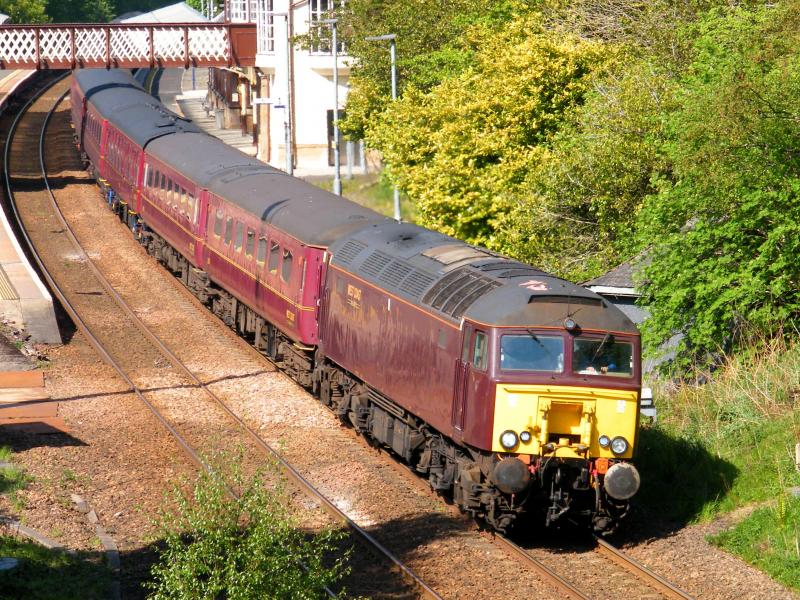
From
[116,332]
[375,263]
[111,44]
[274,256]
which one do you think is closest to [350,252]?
[375,263]

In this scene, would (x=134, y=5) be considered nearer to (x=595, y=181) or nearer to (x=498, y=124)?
(x=498, y=124)

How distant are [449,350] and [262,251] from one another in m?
8.64

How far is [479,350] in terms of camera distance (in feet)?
46.4

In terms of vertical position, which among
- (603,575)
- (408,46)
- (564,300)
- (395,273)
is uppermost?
(408,46)

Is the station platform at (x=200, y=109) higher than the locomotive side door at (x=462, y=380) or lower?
lower

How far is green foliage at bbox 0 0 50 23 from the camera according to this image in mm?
82750

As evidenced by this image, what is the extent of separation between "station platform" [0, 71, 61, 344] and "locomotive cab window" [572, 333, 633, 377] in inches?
564

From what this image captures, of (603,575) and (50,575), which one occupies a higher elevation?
(50,575)

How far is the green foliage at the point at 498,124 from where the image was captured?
29.0 meters

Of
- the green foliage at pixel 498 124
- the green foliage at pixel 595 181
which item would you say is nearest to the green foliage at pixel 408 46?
the green foliage at pixel 498 124

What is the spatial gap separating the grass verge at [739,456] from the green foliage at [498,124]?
10.4 meters

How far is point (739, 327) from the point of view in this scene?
19516 mm

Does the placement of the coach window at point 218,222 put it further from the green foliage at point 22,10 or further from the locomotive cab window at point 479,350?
the green foliage at point 22,10

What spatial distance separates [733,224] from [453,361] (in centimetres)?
675
